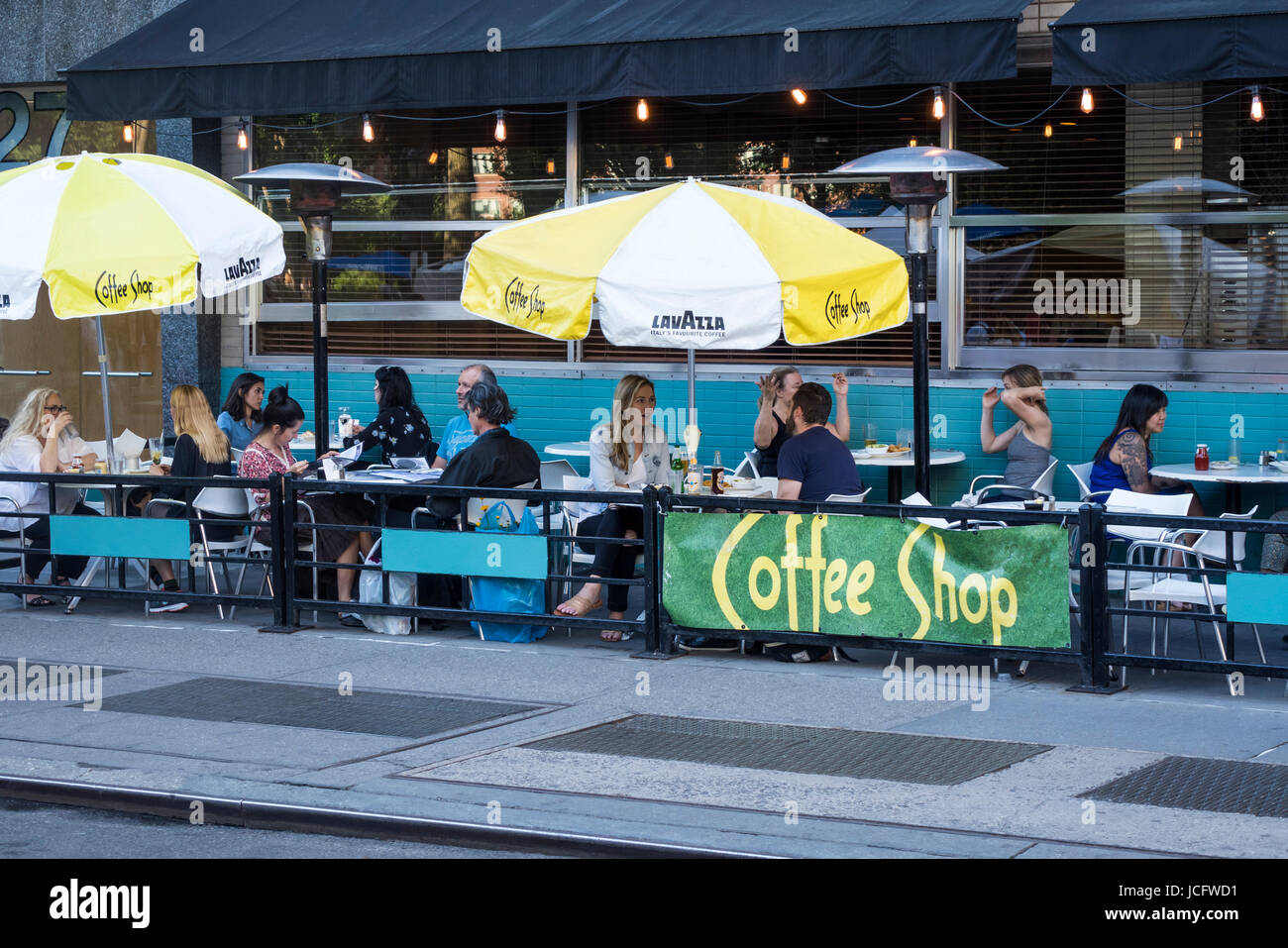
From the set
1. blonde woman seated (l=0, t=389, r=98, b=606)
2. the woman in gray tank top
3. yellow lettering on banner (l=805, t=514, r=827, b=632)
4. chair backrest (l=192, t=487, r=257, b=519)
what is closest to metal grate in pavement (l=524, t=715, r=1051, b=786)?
yellow lettering on banner (l=805, t=514, r=827, b=632)

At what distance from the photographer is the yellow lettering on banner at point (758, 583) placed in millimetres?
9188

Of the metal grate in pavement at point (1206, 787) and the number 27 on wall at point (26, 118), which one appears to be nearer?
the metal grate in pavement at point (1206, 787)

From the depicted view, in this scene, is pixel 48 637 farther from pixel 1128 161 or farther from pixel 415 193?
pixel 1128 161

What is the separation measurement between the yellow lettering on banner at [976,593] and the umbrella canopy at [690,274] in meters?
1.57

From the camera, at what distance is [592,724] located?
26.6 ft

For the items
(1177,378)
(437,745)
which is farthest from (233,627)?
(1177,378)

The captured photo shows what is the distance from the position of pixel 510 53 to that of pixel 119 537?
474 cm

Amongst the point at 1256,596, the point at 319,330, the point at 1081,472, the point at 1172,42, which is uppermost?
the point at 1172,42

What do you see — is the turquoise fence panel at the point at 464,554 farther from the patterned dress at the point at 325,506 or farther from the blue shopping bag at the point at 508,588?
Answer: the patterned dress at the point at 325,506

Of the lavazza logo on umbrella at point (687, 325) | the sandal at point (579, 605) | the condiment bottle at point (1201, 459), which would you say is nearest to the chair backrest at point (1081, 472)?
the condiment bottle at point (1201, 459)

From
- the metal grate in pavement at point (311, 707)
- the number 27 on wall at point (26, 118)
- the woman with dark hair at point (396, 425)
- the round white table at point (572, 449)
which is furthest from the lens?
the number 27 on wall at point (26, 118)

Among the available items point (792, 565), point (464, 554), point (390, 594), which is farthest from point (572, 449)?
point (792, 565)

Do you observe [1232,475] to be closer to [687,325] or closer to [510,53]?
[687,325]
